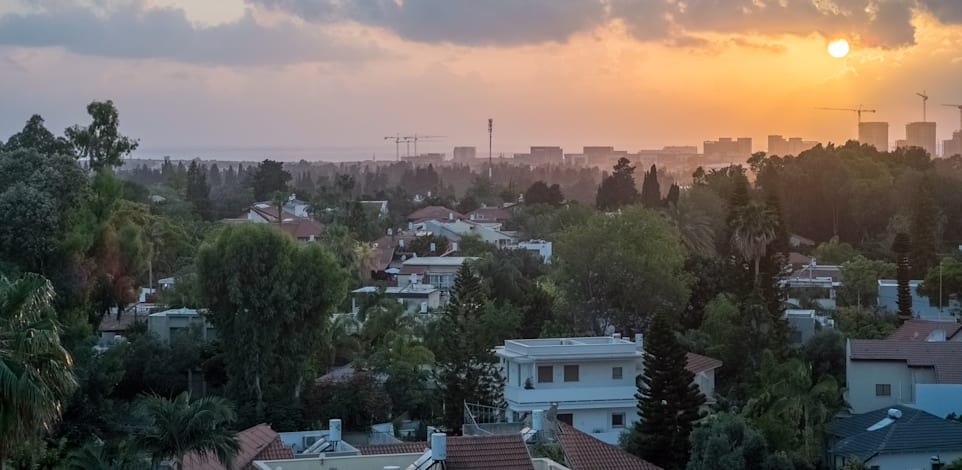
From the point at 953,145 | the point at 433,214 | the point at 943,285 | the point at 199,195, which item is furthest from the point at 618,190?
the point at 953,145

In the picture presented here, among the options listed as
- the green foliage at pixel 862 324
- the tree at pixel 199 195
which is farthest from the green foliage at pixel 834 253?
the tree at pixel 199 195

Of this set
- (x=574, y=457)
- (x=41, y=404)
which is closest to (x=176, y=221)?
(x=574, y=457)

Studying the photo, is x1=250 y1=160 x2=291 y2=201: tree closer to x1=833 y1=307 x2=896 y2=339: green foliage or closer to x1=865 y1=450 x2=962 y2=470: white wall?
x1=833 y1=307 x2=896 y2=339: green foliage

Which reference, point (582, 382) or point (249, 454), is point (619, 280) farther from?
point (249, 454)

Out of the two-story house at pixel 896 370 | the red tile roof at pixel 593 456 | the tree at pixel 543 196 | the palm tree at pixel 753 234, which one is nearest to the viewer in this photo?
the red tile roof at pixel 593 456

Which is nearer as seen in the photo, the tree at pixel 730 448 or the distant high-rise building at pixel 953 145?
the tree at pixel 730 448

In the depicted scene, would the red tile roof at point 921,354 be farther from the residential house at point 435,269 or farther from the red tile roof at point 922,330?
the residential house at point 435,269
